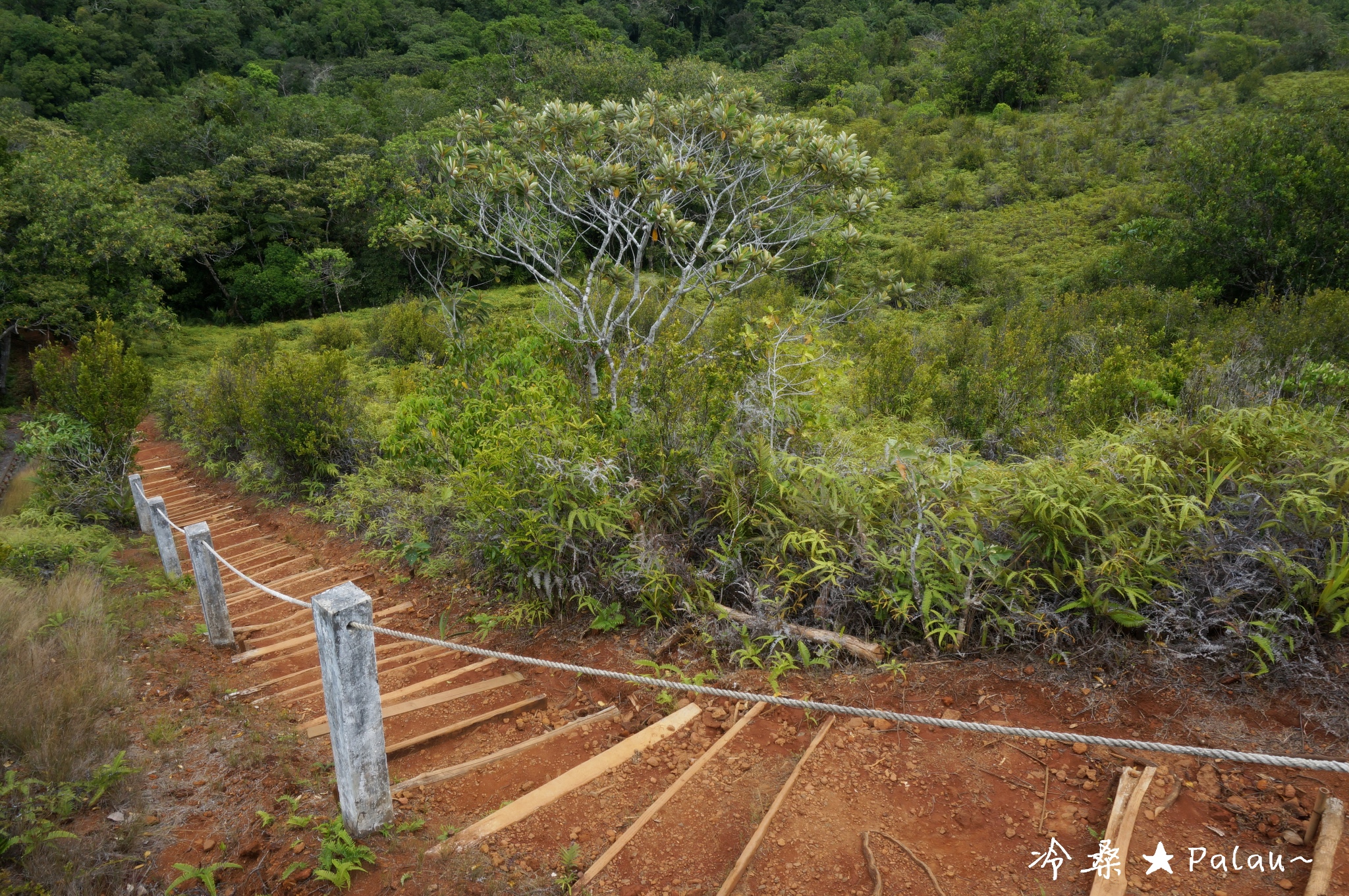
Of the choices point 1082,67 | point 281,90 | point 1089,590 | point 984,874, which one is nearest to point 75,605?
point 984,874

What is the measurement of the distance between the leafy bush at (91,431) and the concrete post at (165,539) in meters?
2.95

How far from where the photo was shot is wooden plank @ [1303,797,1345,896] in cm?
197

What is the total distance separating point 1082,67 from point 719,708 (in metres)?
31.8

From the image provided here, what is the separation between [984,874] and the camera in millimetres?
2191

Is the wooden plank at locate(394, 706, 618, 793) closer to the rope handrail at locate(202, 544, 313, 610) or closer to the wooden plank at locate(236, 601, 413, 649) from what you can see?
the rope handrail at locate(202, 544, 313, 610)

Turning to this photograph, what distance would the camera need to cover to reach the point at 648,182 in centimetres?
612

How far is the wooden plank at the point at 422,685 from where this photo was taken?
130 inches

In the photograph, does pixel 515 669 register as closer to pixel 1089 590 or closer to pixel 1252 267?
pixel 1089 590

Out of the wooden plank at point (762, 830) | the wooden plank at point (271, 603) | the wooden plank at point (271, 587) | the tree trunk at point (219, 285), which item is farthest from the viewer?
the tree trunk at point (219, 285)

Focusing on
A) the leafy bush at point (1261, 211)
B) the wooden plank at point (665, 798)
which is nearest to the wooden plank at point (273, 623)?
the wooden plank at point (665, 798)

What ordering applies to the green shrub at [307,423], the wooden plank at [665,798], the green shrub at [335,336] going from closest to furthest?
the wooden plank at [665,798]
the green shrub at [307,423]
the green shrub at [335,336]

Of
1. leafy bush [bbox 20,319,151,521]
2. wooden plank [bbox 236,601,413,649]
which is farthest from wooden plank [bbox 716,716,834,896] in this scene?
leafy bush [bbox 20,319,151,521]

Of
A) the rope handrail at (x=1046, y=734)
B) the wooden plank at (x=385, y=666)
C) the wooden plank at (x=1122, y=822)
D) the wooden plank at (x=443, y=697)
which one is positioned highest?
the rope handrail at (x=1046, y=734)

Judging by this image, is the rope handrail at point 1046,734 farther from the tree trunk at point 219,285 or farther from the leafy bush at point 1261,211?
the tree trunk at point 219,285
